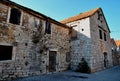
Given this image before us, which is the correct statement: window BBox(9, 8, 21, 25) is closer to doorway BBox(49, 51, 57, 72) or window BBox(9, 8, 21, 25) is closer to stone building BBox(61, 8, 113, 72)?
doorway BBox(49, 51, 57, 72)

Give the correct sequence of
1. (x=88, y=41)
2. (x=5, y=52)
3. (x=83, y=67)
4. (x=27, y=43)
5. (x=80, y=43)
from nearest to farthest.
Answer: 1. (x=5, y=52)
2. (x=27, y=43)
3. (x=83, y=67)
4. (x=88, y=41)
5. (x=80, y=43)

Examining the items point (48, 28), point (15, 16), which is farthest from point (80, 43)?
point (15, 16)

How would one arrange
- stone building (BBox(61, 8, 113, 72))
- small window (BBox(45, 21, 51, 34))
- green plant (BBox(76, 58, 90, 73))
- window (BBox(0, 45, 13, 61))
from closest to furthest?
window (BBox(0, 45, 13, 61)) → small window (BBox(45, 21, 51, 34)) → green plant (BBox(76, 58, 90, 73)) → stone building (BBox(61, 8, 113, 72))

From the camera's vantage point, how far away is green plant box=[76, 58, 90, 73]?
1093cm

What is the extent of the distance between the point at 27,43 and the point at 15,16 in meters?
2.13

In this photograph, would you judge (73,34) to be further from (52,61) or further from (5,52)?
(5,52)

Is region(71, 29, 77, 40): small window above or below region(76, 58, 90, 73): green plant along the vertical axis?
above

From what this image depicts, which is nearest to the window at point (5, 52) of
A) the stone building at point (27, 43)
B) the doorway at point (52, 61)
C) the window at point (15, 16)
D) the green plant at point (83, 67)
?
the stone building at point (27, 43)

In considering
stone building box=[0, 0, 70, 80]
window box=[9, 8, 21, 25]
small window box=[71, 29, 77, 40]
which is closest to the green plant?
stone building box=[0, 0, 70, 80]

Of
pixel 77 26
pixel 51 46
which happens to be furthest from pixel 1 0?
pixel 77 26

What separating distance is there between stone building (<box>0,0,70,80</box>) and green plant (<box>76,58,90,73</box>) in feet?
5.44

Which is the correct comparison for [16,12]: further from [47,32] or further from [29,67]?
[29,67]

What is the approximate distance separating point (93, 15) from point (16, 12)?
8683 mm

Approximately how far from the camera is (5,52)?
7.23 meters
